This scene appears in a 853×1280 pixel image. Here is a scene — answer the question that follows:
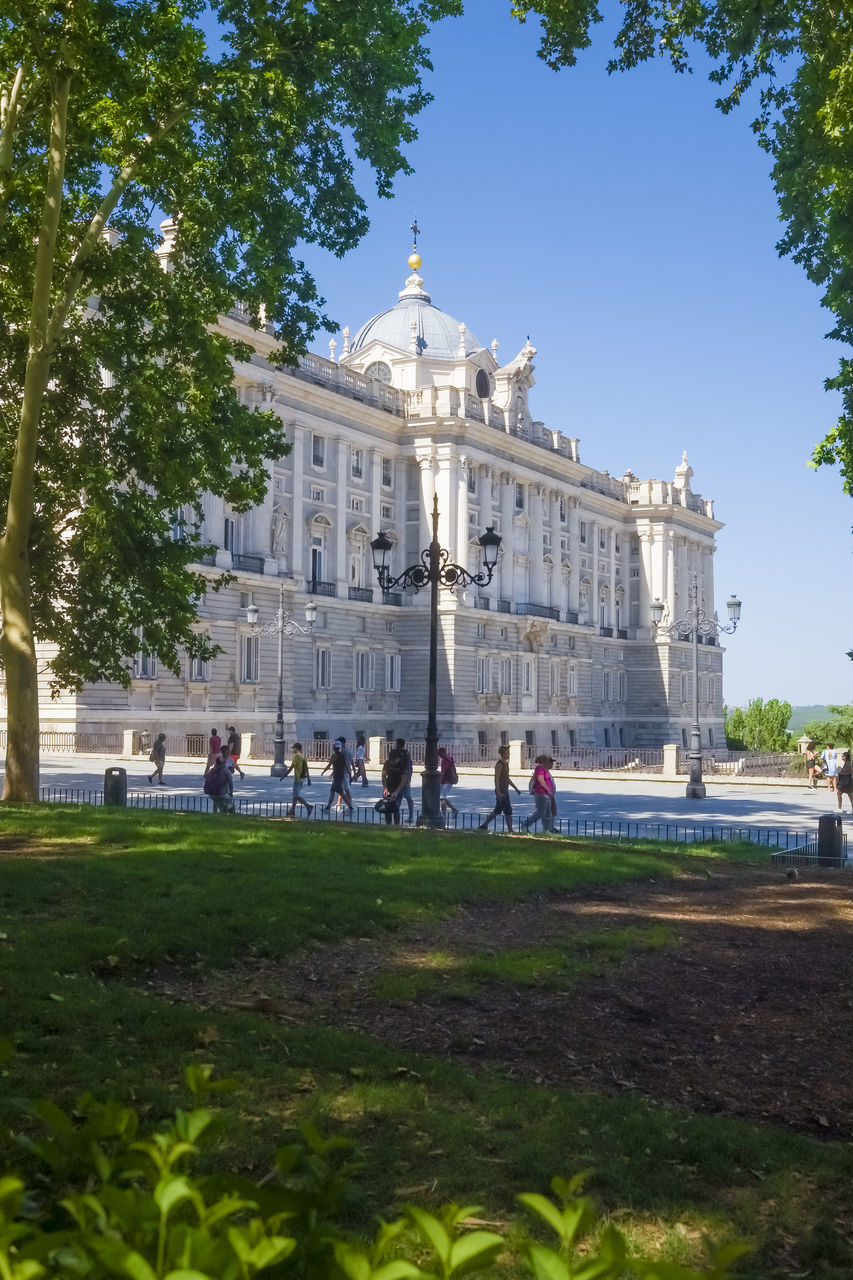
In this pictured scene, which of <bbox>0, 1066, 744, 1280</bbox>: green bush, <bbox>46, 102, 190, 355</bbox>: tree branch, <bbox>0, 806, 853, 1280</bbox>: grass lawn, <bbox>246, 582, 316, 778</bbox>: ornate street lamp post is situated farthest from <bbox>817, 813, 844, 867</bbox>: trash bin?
<bbox>246, 582, 316, 778</bbox>: ornate street lamp post

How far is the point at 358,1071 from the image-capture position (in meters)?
6.26

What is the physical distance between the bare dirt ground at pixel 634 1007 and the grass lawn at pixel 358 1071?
238mm

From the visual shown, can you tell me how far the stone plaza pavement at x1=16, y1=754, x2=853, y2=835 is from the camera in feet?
102

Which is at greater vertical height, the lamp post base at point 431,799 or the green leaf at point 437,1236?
the green leaf at point 437,1236

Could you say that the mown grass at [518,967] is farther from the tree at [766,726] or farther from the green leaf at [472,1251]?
the tree at [766,726]

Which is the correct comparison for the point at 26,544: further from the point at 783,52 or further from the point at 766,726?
the point at 766,726

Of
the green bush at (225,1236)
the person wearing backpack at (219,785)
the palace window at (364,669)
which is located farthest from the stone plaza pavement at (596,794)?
the green bush at (225,1236)

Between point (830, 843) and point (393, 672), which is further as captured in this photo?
point (393, 672)

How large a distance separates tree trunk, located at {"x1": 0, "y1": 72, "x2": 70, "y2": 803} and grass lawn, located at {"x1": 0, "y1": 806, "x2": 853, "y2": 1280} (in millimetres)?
6241

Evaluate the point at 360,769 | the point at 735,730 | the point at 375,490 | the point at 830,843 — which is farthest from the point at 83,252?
the point at 735,730

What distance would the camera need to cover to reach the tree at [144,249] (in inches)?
635

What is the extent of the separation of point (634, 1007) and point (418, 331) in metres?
71.1

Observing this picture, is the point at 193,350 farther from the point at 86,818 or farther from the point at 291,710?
the point at 291,710

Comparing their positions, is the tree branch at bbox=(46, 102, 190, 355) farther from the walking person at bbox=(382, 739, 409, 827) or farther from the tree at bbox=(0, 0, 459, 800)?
the walking person at bbox=(382, 739, 409, 827)
